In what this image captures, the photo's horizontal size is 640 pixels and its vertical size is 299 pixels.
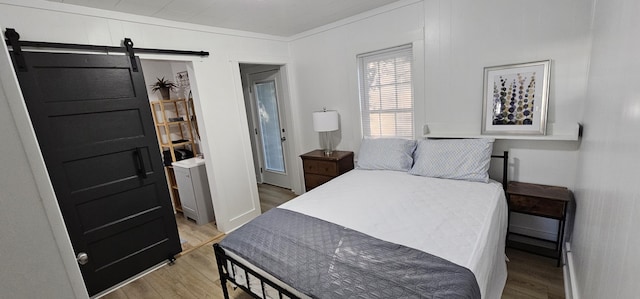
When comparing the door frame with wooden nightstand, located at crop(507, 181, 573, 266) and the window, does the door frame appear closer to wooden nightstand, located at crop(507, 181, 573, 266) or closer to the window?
wooden nightstand, located at crop(507, 181, 573, 266)

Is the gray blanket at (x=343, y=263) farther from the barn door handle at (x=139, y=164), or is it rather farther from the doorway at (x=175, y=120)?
the doorway at (x=175, y=120)

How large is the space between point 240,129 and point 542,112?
302cm

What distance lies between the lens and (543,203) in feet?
6.68

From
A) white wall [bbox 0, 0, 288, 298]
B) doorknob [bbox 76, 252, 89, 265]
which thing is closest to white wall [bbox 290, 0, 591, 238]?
white wall [bbox 0, 0, 288, 298]

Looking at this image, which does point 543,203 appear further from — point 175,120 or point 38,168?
point 175,120

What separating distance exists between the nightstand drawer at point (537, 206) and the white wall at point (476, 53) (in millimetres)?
321

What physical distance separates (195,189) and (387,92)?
2.64m

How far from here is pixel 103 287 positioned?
2.20 metres

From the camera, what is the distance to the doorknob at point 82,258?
1984 millimetres

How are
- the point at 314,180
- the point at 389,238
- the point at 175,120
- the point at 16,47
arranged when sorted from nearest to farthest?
the point at 389,238 → the point at 16,47 → the point at 314,180 → the point at 175,120

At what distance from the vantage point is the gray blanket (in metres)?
1.15

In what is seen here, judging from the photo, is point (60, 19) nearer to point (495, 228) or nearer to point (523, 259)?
point (495, 228)

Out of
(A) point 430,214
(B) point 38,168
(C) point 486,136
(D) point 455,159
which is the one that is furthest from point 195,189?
(C) point 486,136

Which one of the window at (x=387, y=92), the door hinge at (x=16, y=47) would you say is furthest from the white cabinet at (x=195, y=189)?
the window at (x=387, y=92)
